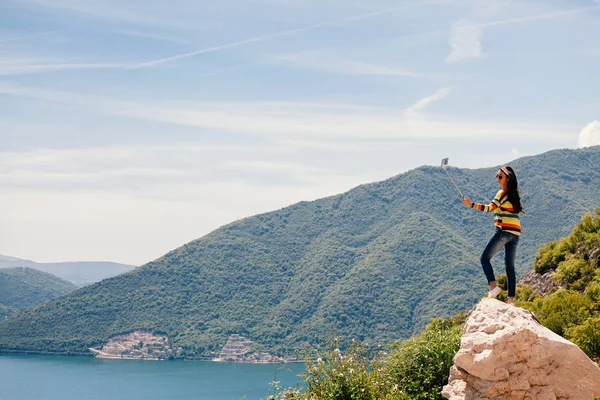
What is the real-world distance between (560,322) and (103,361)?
124m

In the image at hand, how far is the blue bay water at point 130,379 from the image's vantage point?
3612 inches

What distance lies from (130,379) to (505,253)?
10539 cm

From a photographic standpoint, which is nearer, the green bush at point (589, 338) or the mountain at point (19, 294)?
the green bush at point (589, 338)

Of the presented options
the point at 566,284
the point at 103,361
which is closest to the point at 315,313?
the point at 103,361

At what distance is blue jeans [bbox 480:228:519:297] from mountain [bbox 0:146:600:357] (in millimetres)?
102402

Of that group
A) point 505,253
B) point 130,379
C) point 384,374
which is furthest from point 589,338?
point 130,379

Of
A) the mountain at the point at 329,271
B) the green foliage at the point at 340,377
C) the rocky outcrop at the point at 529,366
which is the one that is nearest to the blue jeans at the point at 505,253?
the rocky outcrop at the point at 529,366

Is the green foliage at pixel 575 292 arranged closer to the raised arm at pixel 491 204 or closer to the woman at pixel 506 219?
the woman at pixel 506 219

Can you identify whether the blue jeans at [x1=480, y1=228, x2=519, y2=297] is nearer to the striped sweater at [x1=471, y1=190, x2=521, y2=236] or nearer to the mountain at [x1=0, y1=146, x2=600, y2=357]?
the striped sweater at [x1=471, y1=190, x2=521, y2=236]

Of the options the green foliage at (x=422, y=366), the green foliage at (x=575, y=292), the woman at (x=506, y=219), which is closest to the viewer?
the woman at (x=506, y=219)

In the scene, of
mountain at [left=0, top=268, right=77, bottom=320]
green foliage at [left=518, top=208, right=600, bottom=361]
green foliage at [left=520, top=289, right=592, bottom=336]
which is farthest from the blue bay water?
green foliage at [left=520, top=289, right=592, bottom=336]

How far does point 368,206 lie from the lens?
6442 inches

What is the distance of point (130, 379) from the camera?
347 feet

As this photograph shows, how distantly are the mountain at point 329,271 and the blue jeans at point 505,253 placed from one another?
102m
